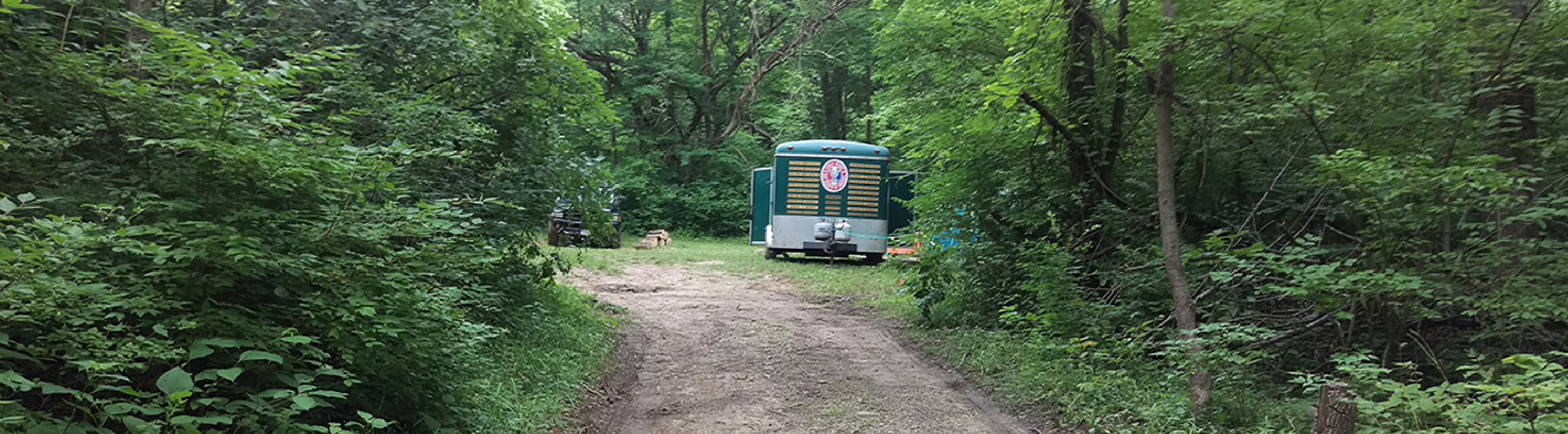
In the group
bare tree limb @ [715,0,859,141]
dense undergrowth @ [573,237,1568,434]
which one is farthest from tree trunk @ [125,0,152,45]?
bare tree limb @ [715,0,859,141]

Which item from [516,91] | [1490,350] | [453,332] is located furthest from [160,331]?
[1490,350]

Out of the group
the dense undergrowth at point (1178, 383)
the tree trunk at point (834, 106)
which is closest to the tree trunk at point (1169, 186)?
the dense undergrowth at point (1178, 383)

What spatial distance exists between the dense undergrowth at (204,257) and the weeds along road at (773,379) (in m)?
0.99

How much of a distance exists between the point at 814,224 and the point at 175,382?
14.4 metres

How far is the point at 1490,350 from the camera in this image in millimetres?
5141

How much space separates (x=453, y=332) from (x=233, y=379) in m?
1.69

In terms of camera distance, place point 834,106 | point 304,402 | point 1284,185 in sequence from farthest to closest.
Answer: point 834,106, point 1284,185, point 304,402

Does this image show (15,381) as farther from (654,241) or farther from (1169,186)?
(654,241)

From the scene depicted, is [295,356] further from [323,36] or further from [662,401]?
[323,36]

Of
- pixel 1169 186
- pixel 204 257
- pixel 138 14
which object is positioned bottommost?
pixel 204 257

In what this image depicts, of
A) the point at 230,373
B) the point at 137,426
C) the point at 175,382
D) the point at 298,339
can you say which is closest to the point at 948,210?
the point at 298,339

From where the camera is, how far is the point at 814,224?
1698 cm

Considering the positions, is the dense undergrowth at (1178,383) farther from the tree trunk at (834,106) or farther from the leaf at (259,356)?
the tree trunk at (834,106)

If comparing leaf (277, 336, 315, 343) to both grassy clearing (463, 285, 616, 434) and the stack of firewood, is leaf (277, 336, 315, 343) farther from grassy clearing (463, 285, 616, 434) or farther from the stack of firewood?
the stack of firewood
